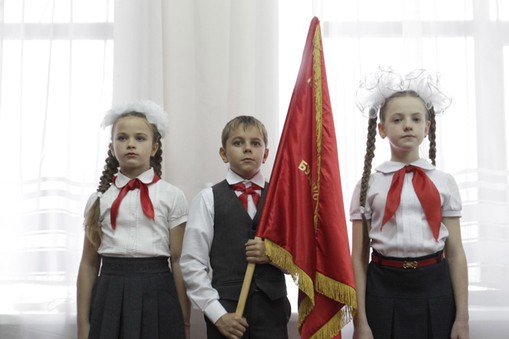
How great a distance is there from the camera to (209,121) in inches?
102

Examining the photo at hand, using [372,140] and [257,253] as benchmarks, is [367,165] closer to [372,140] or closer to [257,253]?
[372,140]

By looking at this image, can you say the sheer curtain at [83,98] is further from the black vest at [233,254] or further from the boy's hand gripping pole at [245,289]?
the boy's hand gripping pole at [245,289]

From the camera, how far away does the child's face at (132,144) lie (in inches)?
85.4

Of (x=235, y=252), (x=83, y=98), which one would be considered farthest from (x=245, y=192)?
(x=83, y=98)

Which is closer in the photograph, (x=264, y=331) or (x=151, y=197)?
(x=264, y=331)

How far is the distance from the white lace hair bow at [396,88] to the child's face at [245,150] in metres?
0.43

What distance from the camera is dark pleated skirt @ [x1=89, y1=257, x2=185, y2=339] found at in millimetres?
2070

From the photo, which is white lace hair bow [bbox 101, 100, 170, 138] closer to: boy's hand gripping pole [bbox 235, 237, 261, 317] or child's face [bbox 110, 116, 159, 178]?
child's face [bbox 110, 116, 159, 178]

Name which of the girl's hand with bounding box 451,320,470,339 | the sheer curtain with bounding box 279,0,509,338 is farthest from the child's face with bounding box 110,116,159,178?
the girl's hand with bounding box 451,320,470,339

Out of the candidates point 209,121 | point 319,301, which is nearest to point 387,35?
point 209,121

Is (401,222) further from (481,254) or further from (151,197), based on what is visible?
(151,197)

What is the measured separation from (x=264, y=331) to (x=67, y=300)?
1.00 metres

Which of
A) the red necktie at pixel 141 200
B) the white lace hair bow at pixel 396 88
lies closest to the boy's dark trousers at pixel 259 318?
the red necktie at pixel 141 200

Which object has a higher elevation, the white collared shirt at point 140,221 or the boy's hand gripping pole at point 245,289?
the white collared shirt at point 140,221
